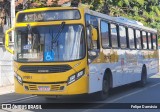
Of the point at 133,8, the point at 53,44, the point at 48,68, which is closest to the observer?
the point at 48,68

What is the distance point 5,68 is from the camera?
842 inches

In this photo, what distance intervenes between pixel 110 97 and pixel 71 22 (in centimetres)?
398

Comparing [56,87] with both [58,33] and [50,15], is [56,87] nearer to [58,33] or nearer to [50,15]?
[58,33]

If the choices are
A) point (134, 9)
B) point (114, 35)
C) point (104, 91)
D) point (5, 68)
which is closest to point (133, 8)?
point (134, 9)

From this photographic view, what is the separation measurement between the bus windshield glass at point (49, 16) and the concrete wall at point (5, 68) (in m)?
8.27

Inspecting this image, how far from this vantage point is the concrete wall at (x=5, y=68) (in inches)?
830

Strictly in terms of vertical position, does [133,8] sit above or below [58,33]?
below

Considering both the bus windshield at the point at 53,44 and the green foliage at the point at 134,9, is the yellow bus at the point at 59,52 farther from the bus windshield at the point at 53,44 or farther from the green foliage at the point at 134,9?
the green foliage at the point at 134,9

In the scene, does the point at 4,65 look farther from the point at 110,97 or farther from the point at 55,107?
the point at 55,107

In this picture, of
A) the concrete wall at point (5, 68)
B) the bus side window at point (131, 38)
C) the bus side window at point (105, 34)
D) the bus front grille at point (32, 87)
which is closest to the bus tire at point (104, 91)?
the bus side window at point (105, 34)

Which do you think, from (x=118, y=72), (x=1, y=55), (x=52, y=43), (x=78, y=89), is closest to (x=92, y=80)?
(x=78, y=89)

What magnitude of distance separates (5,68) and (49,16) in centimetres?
916

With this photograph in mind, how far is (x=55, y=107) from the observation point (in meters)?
12.9

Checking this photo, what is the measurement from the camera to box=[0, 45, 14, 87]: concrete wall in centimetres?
2108
